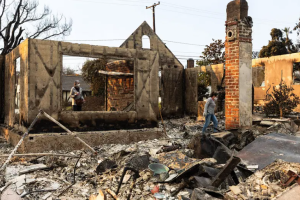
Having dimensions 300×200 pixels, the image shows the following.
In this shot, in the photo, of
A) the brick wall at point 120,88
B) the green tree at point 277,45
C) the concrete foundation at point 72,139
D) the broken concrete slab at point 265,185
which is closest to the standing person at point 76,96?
the concrete foundation at point 72,139

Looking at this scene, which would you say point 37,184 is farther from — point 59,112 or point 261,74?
point 261,74

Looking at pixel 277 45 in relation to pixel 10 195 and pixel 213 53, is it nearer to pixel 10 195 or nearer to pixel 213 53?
pixel 213 53

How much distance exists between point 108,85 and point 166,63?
4106 mm

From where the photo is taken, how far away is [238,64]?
24.1ft

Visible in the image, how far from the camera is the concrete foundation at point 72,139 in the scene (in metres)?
7.14

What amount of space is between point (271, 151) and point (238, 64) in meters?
2.96

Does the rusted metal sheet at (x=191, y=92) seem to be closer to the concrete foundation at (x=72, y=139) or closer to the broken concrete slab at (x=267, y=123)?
the concrete foundation at (x=72, y=139)

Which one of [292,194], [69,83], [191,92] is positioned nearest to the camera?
[292,194]

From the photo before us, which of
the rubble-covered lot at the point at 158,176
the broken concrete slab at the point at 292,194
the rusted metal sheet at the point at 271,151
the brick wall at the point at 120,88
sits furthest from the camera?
the brick wall at the point at 120,88

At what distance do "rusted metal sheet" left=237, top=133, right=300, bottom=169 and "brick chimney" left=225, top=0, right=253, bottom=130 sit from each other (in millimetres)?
1714

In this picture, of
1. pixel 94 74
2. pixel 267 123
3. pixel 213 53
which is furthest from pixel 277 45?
pixel 267 123

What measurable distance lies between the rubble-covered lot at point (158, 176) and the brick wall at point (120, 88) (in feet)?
20.7

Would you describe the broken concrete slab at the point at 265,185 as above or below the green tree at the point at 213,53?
below

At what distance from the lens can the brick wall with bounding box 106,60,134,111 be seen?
42.4ft
